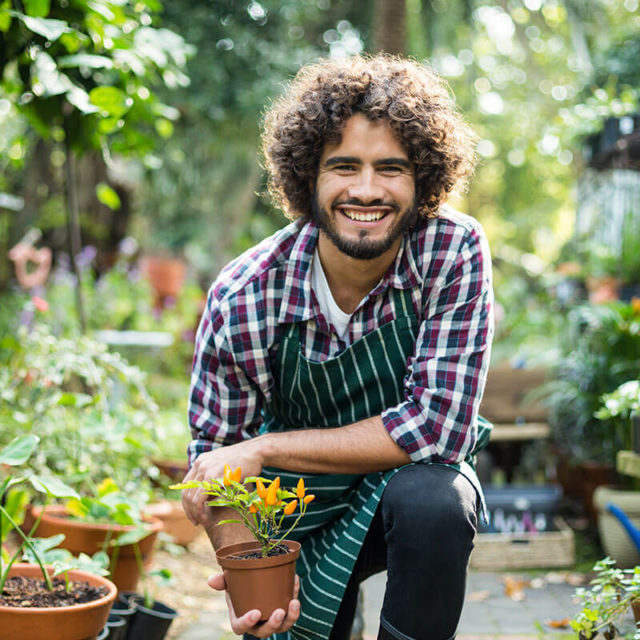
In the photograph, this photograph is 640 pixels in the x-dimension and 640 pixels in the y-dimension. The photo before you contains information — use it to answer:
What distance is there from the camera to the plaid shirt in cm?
186

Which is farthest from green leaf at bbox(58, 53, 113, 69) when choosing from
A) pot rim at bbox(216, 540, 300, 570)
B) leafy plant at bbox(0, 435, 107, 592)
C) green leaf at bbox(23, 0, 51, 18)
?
pot rim at bbox(216, 540, 300, 570)

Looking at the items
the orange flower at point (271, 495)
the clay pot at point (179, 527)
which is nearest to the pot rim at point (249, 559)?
the orange flower at point (271, 495)

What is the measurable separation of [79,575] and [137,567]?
1.79ft

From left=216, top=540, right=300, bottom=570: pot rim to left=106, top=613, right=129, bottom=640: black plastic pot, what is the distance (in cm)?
63

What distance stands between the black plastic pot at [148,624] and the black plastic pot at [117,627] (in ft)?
0.06

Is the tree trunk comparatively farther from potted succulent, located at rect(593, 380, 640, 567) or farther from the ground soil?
the ground soil

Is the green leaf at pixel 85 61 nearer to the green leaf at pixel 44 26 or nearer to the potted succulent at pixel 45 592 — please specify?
the green leaf at pixel 44 26

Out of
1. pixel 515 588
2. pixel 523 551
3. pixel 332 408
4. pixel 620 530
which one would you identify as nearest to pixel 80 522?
pixel 332 408

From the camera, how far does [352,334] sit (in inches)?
78.4

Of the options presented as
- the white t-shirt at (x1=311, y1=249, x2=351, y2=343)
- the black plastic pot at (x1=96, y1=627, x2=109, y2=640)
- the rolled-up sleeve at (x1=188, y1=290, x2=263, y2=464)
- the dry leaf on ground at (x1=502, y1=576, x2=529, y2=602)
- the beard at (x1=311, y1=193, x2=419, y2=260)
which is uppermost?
the beard at (x1=311, y1=193, x2=419, y2=260)

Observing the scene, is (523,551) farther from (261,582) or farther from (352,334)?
(261,582)

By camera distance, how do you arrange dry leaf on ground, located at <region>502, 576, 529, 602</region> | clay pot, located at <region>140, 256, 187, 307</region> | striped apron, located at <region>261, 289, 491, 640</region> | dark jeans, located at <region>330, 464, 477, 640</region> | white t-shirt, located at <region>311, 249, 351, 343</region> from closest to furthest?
dark jeans, located at <region>330, 464, 477, 640</region> < striped apron, located at <region>261, 289, 491, 640</region> < white t-shirt, located at <region>311, 249, 351, 343</region> < dry leaf on ground, located at <region>502, 576, 529, 602</region> < clay pot, located at <region>140, 256, 187, 307</region>

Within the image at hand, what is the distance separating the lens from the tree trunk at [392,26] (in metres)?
5.29

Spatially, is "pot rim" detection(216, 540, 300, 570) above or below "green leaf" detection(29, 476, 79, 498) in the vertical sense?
below
